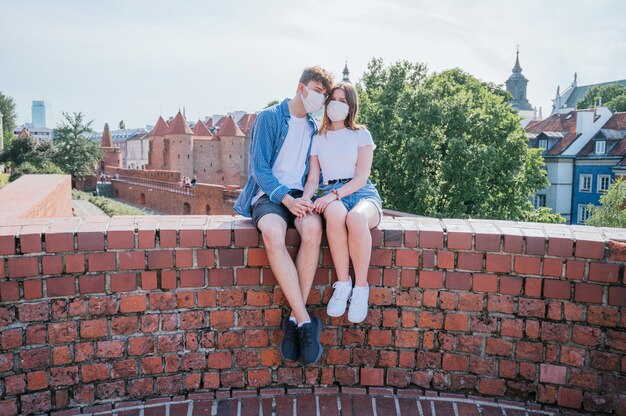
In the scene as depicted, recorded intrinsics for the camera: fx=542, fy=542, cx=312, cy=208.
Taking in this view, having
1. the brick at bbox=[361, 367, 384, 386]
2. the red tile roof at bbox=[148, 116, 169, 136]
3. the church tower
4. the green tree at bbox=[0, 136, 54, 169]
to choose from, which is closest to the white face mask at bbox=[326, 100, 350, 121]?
the brick at bbox=[361, 367, 384, 386]

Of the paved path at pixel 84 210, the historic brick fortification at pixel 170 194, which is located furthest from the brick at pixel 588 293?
the historic brick fortification at pixel 170 194

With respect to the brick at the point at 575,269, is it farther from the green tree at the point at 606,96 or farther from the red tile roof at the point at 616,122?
the green tree at the point at 606,96

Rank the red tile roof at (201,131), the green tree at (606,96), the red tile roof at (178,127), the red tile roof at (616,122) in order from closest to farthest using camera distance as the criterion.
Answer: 1. the red tile roof at (616,122)
2. the green tree at (606,96)
3. the red tile roof at (178,127)
4. the red tile roof at (201,131)

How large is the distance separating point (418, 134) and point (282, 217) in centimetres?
1978

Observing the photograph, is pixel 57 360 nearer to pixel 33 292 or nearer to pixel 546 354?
pixel 33 292

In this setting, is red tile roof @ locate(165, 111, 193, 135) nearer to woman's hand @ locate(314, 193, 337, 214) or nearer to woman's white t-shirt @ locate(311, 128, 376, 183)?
woman's white t-shirt @ locate(311, 128, 376, 183)

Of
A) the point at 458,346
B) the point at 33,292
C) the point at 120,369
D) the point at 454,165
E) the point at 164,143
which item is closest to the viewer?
→ the point at 33,292

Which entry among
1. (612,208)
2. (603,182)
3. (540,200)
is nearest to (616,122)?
(603,182)

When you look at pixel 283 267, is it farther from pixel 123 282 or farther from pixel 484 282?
pixel 484 282

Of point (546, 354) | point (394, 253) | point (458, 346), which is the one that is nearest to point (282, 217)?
point (394, 253)

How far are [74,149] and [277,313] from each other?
49.0 meters

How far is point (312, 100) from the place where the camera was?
321 centimetres

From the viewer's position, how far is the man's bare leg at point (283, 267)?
2.72 meters

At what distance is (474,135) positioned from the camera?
21.6 m
